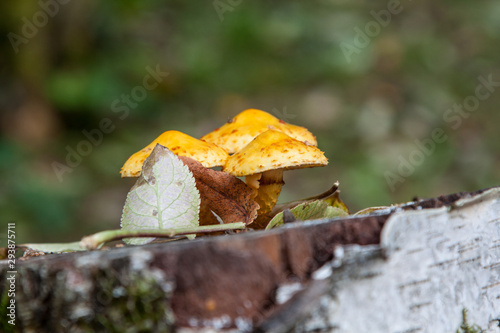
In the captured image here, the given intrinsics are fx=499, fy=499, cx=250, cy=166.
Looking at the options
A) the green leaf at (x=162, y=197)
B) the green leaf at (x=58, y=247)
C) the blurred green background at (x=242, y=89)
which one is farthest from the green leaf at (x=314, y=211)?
the blurred green background at (x=242, y=89)

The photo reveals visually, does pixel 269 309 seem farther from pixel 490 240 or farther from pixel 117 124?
pixel 117 124

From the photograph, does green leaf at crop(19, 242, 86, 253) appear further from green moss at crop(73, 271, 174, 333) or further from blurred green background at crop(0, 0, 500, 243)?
blurred green background at crop(0, 0, 500, 243)

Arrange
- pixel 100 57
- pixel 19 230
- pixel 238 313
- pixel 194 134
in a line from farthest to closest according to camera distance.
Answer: pixel 100 57, pixel 194 134, pixel 19 230, pixel 238 313

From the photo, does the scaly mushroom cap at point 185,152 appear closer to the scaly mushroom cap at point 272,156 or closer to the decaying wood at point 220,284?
the scaly mushroom cap at point 272,156

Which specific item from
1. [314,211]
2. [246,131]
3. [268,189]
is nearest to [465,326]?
[314,211]

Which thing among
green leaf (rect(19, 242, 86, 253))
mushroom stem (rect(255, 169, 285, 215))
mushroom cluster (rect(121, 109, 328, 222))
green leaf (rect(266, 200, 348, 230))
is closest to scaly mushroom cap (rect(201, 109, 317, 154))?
mushroom cluster (rect(121, 109, 328, 222))

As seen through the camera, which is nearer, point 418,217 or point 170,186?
point 418,217

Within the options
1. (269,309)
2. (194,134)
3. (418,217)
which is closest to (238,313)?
(269,309)
